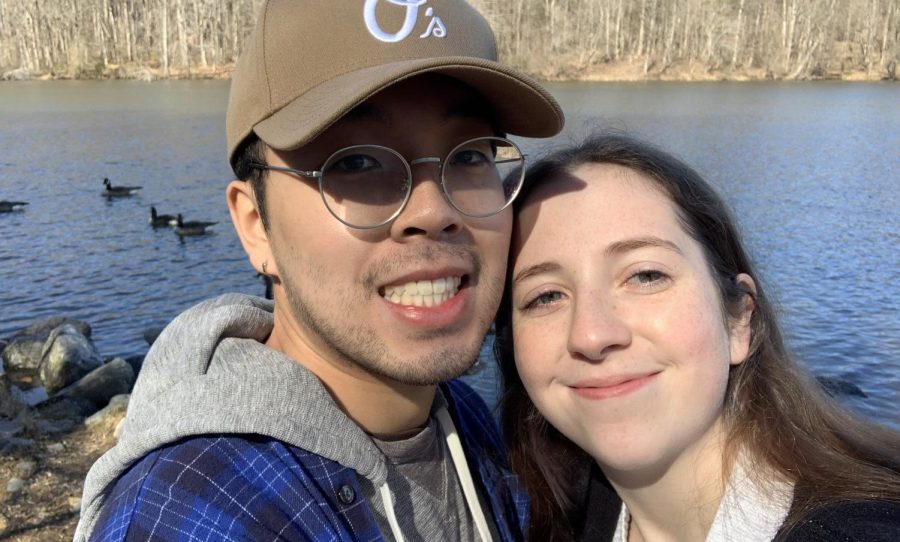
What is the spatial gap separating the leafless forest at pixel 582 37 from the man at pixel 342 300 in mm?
59567

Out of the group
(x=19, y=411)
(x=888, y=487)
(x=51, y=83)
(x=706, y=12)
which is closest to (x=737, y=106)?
(x=706, y=12)

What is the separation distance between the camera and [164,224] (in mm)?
17375

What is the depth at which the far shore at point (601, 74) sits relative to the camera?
5978cm

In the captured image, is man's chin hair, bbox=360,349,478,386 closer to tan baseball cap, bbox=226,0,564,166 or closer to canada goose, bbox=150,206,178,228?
tan baseball cap, bbox=226,0,564,166

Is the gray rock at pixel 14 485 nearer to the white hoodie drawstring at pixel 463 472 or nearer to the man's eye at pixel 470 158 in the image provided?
the white hoodie drawstring at pixel 463 472

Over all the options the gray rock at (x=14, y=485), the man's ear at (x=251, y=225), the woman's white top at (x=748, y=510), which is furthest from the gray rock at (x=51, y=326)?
the woman's white top at (x=748, y=510)

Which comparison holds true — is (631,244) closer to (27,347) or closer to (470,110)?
(470,110)

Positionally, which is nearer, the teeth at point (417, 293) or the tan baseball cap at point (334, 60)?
the tan baseball cap at point (334, 60)

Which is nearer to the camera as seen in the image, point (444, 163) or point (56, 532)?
point (444, 163)

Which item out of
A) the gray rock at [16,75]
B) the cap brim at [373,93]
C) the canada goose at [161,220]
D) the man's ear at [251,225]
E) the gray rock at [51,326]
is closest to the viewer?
the cap brim at [373,93]

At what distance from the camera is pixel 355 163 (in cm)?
183

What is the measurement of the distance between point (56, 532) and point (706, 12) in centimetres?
7236

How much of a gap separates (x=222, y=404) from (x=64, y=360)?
943cm

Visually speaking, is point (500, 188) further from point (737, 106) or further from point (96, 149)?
point (737, 106)
